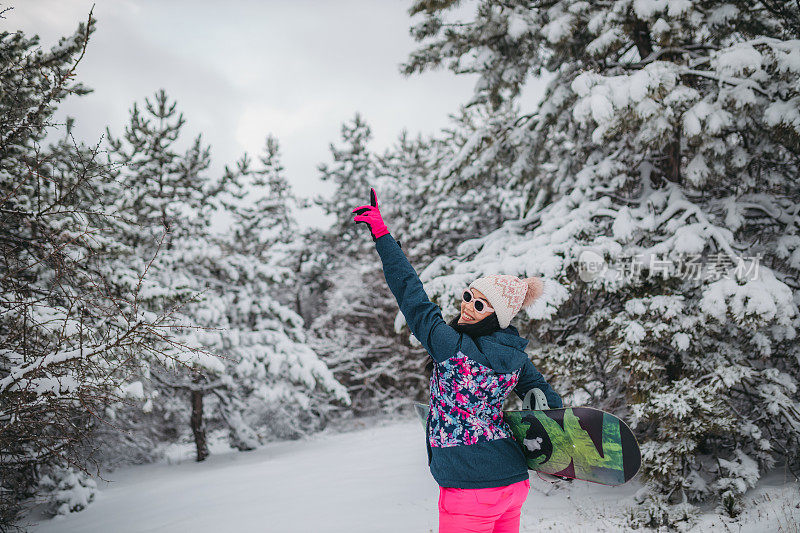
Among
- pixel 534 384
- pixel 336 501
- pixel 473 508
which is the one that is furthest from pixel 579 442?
pixel 336 501

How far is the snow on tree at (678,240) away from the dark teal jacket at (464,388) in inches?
113

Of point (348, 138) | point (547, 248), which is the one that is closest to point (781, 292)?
point (547, 248)

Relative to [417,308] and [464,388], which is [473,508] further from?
[417,308]

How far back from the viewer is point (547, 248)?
17.1 ft

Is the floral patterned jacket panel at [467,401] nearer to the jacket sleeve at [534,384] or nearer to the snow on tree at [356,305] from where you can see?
the jacket sleeve at [534,384]

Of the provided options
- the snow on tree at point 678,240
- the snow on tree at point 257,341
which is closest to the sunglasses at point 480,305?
the snow on tree at point 678,240

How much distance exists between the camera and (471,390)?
2.13m

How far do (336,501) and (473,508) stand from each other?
510 centimetres

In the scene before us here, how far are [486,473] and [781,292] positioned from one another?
393 cm

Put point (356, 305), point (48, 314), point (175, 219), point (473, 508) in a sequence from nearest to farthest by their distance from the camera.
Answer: point (473, 508)
point (48, 314)
point (175, 219)
point (356, 305)

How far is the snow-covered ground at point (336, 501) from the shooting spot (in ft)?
16.1

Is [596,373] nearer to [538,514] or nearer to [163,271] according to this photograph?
[538,514]

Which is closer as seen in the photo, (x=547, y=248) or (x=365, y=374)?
(x=547, y=248)

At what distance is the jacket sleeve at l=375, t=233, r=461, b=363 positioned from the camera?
208 centimetres
